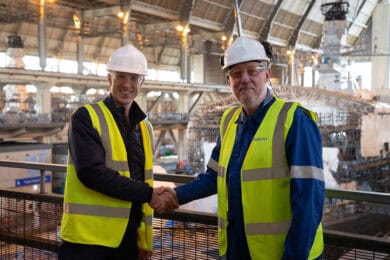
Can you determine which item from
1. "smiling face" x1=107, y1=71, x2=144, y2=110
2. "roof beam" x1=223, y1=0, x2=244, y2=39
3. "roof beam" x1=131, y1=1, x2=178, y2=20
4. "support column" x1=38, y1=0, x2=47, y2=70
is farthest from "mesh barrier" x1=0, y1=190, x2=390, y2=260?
"roof beam" x1=223, y1=0, x2=244, y2=39

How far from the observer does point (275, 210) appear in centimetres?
220

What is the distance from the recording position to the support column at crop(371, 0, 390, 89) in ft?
145

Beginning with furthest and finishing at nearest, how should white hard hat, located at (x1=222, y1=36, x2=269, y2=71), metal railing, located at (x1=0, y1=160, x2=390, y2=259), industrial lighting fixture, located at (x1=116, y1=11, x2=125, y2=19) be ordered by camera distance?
industrial lighting fixture, located at (x1=116, y1=11, x2=125, y2=19), metal railing, located at (x1=0, y1=160, x2=390, y2=259), white hard hat, located at (x1=222, y1=36, x2=269, y2=71)

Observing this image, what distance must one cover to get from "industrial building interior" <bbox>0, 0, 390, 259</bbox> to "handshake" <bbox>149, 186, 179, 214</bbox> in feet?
1.41

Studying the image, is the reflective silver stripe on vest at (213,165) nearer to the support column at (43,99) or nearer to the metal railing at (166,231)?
the metal railing at (166,231)

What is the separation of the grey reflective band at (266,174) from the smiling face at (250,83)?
368 mm

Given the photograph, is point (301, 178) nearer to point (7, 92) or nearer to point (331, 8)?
point (331, 8)

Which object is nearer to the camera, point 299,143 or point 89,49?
point 299,143

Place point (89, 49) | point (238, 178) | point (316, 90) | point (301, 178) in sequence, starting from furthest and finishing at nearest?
point (89, 49)
point (316, 90)
point (238, 178)
point (301, 178)

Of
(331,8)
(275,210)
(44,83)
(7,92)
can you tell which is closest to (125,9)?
(44,83)

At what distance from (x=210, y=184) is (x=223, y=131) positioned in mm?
363

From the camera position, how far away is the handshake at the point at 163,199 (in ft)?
9.05

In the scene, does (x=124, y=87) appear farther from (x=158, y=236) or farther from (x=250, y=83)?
(x=158, y=236)

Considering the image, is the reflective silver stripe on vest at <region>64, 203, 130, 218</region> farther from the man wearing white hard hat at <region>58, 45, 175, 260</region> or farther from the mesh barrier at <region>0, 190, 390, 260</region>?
the mesh barrier at <region>0, 190, 390, 260</region>
